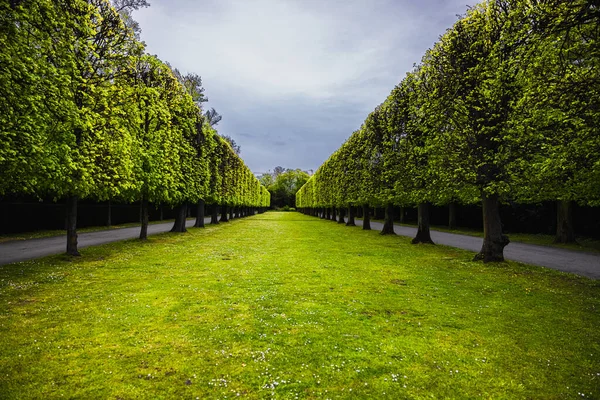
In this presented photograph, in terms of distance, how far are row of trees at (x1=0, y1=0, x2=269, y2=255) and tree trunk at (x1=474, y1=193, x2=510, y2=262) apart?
1821 cm

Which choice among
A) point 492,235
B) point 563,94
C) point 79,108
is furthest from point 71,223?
point 492,235

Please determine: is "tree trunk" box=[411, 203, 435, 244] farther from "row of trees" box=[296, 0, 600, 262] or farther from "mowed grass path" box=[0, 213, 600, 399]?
"mowed grass path" box=[0, 213, 600, 399]

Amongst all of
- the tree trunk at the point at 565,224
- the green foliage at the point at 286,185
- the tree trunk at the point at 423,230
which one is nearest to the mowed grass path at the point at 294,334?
the tree trunk at the point at 423,230

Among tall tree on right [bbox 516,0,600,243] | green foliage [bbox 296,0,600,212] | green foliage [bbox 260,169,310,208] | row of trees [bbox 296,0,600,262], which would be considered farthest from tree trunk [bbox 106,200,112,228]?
green foliage [bbox 260,169,310,208]

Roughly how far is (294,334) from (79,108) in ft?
49.2

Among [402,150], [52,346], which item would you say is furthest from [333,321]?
[402,150]

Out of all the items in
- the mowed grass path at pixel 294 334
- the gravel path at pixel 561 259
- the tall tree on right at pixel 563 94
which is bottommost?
the mowed grass path at pixel 294 334

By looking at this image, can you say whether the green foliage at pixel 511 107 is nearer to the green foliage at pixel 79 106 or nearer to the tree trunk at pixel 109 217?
the green foliage at pixel 79 106

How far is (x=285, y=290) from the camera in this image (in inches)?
424

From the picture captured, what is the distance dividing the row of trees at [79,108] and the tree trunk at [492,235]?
18.2 m

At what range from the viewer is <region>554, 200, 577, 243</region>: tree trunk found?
82.1 feet

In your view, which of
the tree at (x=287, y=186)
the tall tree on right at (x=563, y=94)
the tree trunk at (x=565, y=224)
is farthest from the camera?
the tree at (x=287, y=186)

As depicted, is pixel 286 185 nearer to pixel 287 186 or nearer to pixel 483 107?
pixel 287 186

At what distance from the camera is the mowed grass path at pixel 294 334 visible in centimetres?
518
